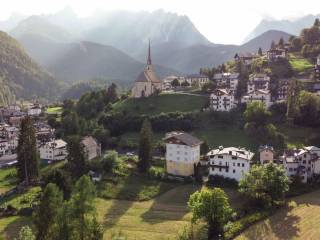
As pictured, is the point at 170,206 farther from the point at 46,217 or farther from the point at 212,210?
the point at 46,217

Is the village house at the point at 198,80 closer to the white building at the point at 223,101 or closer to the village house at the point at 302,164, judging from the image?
the white building at the point at 223,101

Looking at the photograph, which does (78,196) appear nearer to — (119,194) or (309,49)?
(119,194)

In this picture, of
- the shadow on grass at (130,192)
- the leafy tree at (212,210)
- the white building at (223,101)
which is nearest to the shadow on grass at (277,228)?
the leafy tree at (212,210)

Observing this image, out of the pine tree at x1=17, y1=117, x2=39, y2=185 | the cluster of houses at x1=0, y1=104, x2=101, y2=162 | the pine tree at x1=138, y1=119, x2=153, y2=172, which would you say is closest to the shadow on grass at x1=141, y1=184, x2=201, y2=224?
the pine tree at x1=138, y1=119, x2=153, y2=172

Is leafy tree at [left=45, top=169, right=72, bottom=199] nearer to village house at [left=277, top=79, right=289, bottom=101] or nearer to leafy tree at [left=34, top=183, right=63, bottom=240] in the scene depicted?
leafy tree at [left=34, top=183, right=63, bottom=240]

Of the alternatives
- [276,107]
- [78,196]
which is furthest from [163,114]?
[78,196]

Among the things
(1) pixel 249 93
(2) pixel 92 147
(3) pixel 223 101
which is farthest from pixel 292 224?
(1) pixel 249 93
